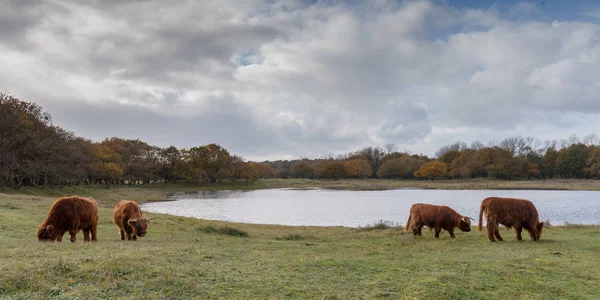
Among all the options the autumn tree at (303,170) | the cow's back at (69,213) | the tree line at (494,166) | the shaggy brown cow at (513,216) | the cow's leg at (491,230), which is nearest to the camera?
the cow's back at (69,213)

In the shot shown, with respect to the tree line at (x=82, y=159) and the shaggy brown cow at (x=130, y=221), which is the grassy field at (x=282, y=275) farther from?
the tree line at (x=82, y=159)

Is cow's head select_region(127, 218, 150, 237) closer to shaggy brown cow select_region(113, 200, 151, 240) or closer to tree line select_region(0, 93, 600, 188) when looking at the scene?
shaggy brown cow select_region(113, 200, 151, 240)

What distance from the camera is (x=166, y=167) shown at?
101062 millimetres

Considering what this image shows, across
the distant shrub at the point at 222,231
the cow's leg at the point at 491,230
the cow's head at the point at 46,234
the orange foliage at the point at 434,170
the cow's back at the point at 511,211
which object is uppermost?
the orange foliage at the point at 434,170

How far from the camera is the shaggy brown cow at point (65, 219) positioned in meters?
11.7

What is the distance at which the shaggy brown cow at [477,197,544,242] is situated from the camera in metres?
15.0

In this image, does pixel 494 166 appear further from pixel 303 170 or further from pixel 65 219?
pixel 65 219

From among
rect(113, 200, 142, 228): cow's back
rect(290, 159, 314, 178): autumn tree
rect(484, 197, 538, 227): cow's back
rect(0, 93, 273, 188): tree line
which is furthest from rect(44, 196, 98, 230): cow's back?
rect(290, 159, 314, 178): autumn tree

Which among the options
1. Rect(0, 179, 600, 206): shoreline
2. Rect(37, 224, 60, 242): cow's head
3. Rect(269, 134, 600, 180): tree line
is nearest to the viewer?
Rect(37, 224, 60, 242): cow's head

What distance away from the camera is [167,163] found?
10181cm

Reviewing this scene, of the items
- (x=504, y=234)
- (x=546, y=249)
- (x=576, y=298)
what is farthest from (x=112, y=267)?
(x=504, y=234)

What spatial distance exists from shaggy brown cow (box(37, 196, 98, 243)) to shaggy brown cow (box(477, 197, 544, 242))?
14946 millimetres

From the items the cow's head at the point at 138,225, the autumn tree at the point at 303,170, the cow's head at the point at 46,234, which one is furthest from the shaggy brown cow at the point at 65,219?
the autumn tree at the point at 303,170

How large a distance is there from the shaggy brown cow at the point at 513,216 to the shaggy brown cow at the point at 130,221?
43.8ft
